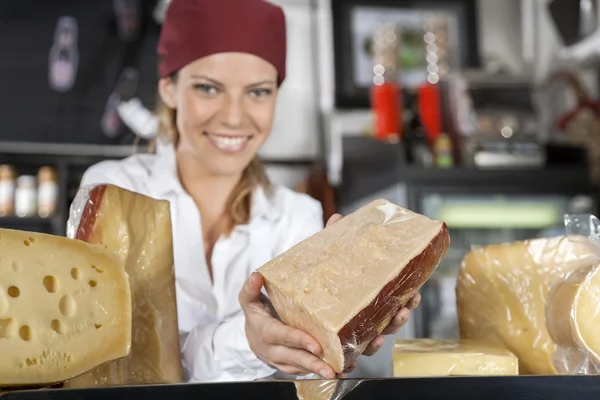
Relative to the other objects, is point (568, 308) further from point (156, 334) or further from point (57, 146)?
point (57, 146)

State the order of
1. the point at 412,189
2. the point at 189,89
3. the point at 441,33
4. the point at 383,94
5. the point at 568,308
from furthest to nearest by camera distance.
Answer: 1. the point at 441,33
2. the point at 383,94
3. the point at 412,189
4. the point at 189,89
5. the point at 568,308

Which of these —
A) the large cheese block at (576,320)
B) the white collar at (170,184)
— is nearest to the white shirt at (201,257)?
the white collar at (170,184)

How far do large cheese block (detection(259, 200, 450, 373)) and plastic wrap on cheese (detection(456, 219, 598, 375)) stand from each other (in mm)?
236

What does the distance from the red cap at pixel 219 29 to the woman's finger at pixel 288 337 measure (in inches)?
20.6

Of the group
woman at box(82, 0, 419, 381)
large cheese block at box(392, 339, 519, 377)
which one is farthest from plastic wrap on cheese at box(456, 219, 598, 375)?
woman at box(82, 0, 419, 381)

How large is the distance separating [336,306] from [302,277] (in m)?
0.06

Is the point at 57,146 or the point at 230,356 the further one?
the point at 57,146

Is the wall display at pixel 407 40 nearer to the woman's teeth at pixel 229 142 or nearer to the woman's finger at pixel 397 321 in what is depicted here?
the woman's teeth at pixel 229 142

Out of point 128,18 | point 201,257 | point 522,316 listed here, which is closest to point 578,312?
point 522,316

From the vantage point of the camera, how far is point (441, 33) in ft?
12.1

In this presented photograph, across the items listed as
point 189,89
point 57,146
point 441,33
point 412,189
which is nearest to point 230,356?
point 189,89

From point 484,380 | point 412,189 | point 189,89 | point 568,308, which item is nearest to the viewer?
point 484,380

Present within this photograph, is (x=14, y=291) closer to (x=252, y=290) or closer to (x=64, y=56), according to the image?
(x=252, y=290)

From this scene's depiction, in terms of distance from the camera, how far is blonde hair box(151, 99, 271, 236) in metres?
1.24
